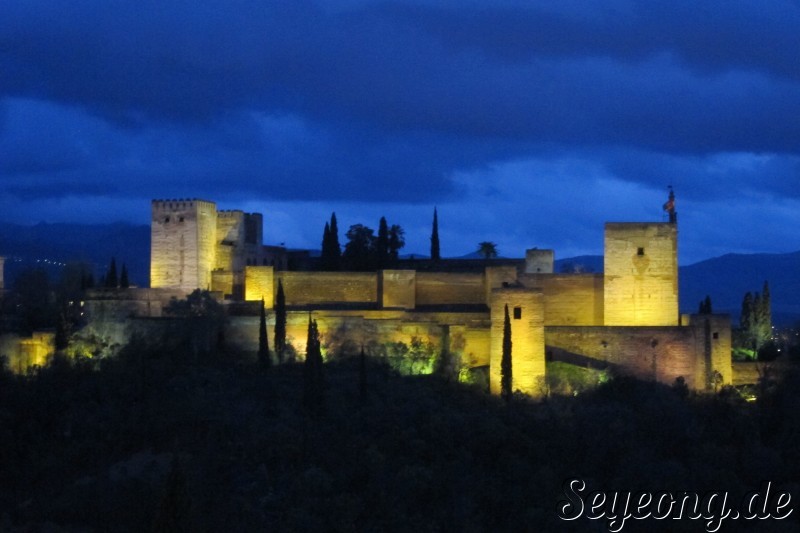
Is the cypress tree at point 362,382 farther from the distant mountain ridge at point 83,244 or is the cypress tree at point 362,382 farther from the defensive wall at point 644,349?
the distant mountain ridge at point 83,244

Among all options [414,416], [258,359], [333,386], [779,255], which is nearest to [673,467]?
→ [414,416]

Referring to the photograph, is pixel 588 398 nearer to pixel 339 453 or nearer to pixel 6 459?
pixel 339 453

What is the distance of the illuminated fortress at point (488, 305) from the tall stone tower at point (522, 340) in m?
0.02

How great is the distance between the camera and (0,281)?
4197 centimetres

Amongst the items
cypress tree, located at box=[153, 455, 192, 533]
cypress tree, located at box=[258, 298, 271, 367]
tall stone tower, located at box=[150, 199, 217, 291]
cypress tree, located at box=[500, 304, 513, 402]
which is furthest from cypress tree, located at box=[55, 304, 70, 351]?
cypress tree, located at box=[500, 304, 513, 402]

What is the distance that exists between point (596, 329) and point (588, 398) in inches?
101

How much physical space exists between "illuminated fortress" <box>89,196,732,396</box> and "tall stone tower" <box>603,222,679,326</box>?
Result: 0.03 meters

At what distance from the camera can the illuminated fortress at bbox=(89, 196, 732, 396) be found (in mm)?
29891

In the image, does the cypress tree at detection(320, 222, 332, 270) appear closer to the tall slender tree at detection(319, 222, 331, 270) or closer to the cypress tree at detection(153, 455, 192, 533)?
the tall slender tree at detection(319, 222, 331, 270)

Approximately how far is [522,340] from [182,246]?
1298cm

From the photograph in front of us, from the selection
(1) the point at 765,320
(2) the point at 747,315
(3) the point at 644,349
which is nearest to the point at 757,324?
(1) the point at 765,320

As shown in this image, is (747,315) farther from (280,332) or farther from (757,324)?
(280,332)

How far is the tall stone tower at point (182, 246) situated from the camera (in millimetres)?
35938

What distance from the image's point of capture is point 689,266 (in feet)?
532
